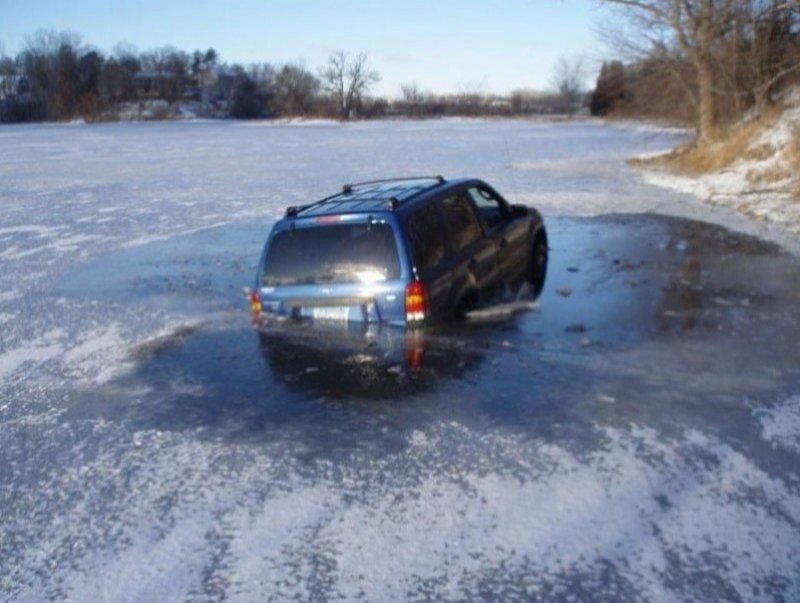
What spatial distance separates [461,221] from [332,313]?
1.94 meters

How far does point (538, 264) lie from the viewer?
12.4 m

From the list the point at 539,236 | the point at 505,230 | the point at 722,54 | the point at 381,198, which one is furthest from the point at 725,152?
the point at 381,198

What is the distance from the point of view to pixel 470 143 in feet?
168

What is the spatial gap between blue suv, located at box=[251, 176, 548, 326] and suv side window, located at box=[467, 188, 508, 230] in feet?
4.23

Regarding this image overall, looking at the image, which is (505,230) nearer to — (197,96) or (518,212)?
(518,212)

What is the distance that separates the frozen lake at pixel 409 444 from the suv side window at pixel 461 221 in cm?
102

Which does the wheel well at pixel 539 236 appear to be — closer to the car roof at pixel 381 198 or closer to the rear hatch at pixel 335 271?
the car roof at pixel 381 198

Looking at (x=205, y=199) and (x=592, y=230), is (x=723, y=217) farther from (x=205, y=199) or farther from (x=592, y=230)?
(x=205, y=199)

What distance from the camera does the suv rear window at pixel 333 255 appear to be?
8.43m

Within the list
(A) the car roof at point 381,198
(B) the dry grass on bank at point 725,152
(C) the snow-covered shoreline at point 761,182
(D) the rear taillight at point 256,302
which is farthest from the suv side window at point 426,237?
(B) the dry grass on bank at point 725,152

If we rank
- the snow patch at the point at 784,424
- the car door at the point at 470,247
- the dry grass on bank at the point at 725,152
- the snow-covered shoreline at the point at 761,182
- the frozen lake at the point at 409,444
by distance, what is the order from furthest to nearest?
1. the dry grass on bank at the point at 725,152
2. the snow-covered shoreline at the point at 761,182
3. the car door at the point at 470,247
4. the snow patch at the point at 784,424
5. the frozen lake at the point at 409,444

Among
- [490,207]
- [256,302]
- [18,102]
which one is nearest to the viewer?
[256,302]

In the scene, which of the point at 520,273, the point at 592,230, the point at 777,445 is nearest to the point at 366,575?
the point at 777,445

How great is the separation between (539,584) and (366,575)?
33.9 inches
